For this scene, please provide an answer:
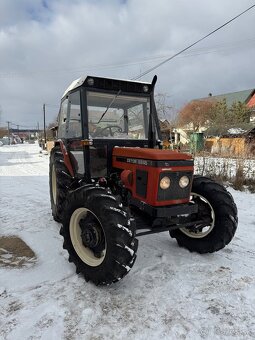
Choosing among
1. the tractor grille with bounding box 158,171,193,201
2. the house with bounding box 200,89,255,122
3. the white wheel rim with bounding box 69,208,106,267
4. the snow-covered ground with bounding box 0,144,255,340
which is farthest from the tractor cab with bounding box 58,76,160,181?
the house with bounding box 200,89,255,122

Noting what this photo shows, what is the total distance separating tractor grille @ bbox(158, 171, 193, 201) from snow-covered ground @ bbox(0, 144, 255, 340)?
2.92ft

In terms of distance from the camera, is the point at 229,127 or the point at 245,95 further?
the point at 245,95

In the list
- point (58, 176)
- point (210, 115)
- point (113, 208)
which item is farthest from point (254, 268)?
point (210, 115)

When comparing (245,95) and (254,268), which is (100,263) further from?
(245,95)

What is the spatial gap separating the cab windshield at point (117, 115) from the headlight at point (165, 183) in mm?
1285

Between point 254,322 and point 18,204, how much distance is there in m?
5.84

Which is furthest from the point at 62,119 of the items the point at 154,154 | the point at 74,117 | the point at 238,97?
the point at 238,97

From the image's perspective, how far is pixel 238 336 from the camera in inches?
108

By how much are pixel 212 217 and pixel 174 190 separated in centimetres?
80

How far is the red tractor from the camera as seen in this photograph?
11.4 feet

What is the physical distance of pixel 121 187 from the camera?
14.4 ft

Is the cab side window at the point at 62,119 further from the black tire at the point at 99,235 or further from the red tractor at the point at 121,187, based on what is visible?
the black tire at the point at 99,235

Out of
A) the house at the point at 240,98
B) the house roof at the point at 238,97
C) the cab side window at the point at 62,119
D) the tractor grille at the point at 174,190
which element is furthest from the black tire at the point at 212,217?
the house roof at the point at 238,97

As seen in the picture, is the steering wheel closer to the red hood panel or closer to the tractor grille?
the red hood panel
